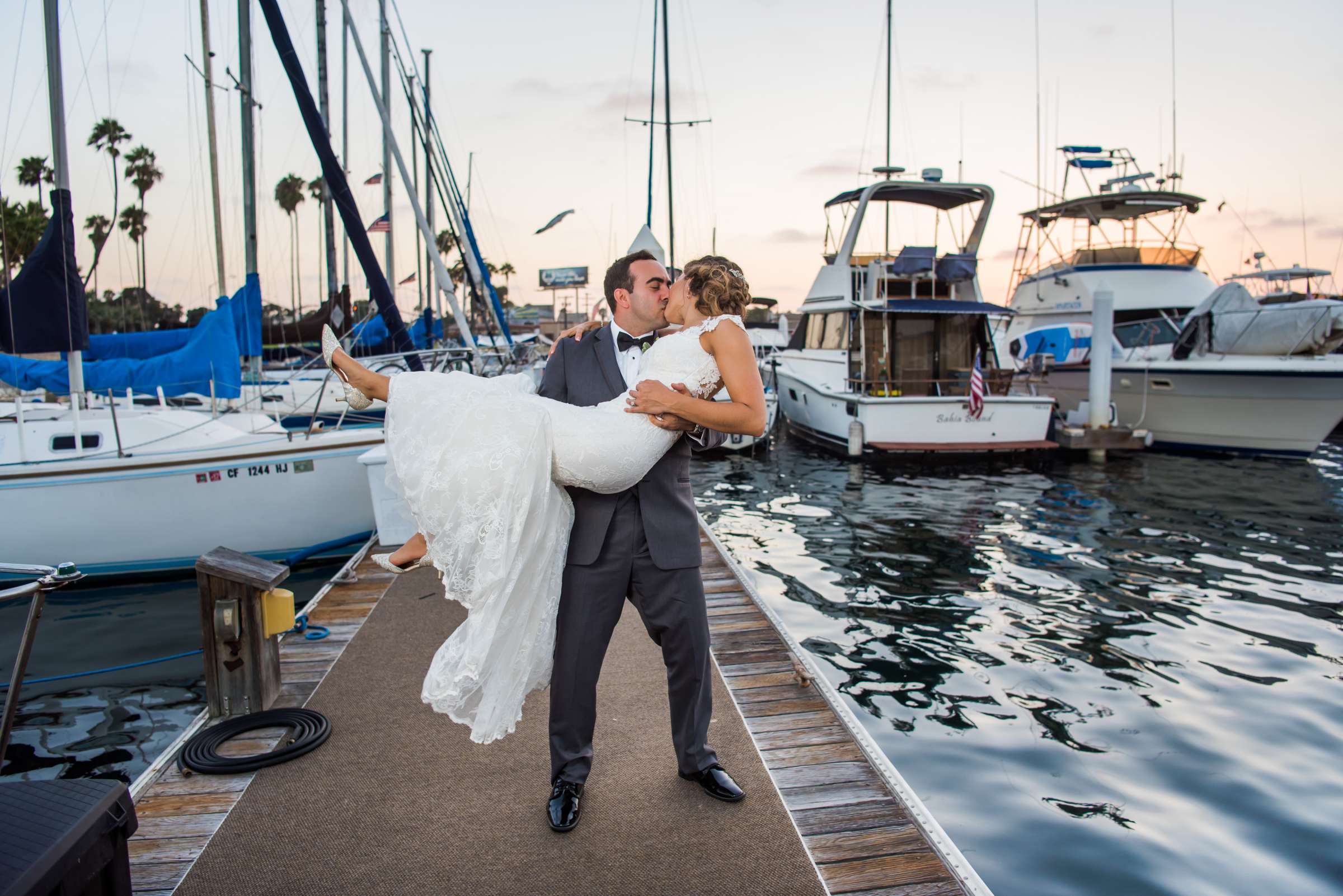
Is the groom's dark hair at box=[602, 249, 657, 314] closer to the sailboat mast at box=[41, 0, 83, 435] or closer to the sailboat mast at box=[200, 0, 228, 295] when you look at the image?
the sailboat mast at box=[41, 0, 83, 435]

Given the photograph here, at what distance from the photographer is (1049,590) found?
7645mm

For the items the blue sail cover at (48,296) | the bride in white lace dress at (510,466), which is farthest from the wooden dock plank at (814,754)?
the blue sail cover at (48,296)

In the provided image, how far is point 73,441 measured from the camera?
8016 millimetres

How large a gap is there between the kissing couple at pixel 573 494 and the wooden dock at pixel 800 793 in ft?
1.22

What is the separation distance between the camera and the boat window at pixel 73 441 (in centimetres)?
797

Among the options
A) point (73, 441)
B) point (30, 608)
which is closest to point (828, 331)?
point (73, 441)

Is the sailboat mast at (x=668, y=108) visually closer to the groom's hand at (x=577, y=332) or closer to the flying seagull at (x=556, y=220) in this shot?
the flying seagull at (x=556, y=220)

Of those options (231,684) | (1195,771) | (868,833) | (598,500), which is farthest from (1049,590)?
(231,684)

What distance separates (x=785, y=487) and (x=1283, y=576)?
680 centimetres

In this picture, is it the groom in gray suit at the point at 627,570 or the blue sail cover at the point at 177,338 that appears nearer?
the groom in gray suit at the point at 627,570

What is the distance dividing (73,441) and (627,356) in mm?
7580

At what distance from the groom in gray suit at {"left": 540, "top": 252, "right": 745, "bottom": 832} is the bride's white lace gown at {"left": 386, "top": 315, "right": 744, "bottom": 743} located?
0.45 feet

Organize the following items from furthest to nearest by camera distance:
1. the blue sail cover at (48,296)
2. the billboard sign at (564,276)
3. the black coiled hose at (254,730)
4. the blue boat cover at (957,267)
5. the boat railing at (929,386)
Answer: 1. the billboard sign at (564,276)
2. the blue boat cover at (957,267)
3. the boat railing at (929,386)
4. the blue sail cover at (48,296)
5. the black coiled hose at (254,730)

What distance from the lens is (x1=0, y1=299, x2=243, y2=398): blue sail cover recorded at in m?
9.73
